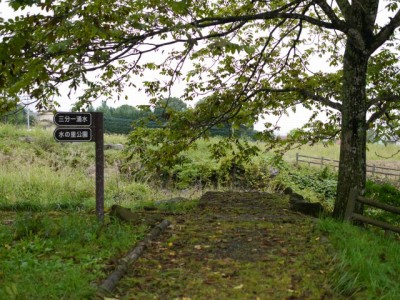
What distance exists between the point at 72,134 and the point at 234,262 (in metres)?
Answer: 3.23

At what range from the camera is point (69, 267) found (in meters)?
4.77

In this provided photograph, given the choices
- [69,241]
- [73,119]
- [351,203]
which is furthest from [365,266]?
[73,119]

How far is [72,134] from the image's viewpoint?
6707 mm

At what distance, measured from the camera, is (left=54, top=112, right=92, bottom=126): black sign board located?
665 cm

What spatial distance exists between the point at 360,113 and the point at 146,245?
4933mm

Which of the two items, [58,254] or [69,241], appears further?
[69,241]

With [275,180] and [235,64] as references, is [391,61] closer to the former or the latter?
[235,64]

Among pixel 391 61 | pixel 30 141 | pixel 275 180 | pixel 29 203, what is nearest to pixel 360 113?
pixel 391 61

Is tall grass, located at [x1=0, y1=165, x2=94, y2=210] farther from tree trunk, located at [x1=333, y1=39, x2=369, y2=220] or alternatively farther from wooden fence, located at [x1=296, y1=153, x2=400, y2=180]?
wooden fence, located at [x1=296, y1=153, x2=400, y2=180]

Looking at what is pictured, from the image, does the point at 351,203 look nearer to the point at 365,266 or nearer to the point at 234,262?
the point at 365,266

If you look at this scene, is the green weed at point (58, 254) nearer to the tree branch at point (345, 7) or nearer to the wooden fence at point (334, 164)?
the tree branch at point (345, 7)

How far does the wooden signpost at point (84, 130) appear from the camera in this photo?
6648mm

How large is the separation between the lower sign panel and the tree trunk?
16.0 ft

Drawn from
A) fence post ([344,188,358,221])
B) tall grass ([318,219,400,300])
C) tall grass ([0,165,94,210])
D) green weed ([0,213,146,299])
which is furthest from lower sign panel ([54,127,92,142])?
fence post ([344,188,358,221])
